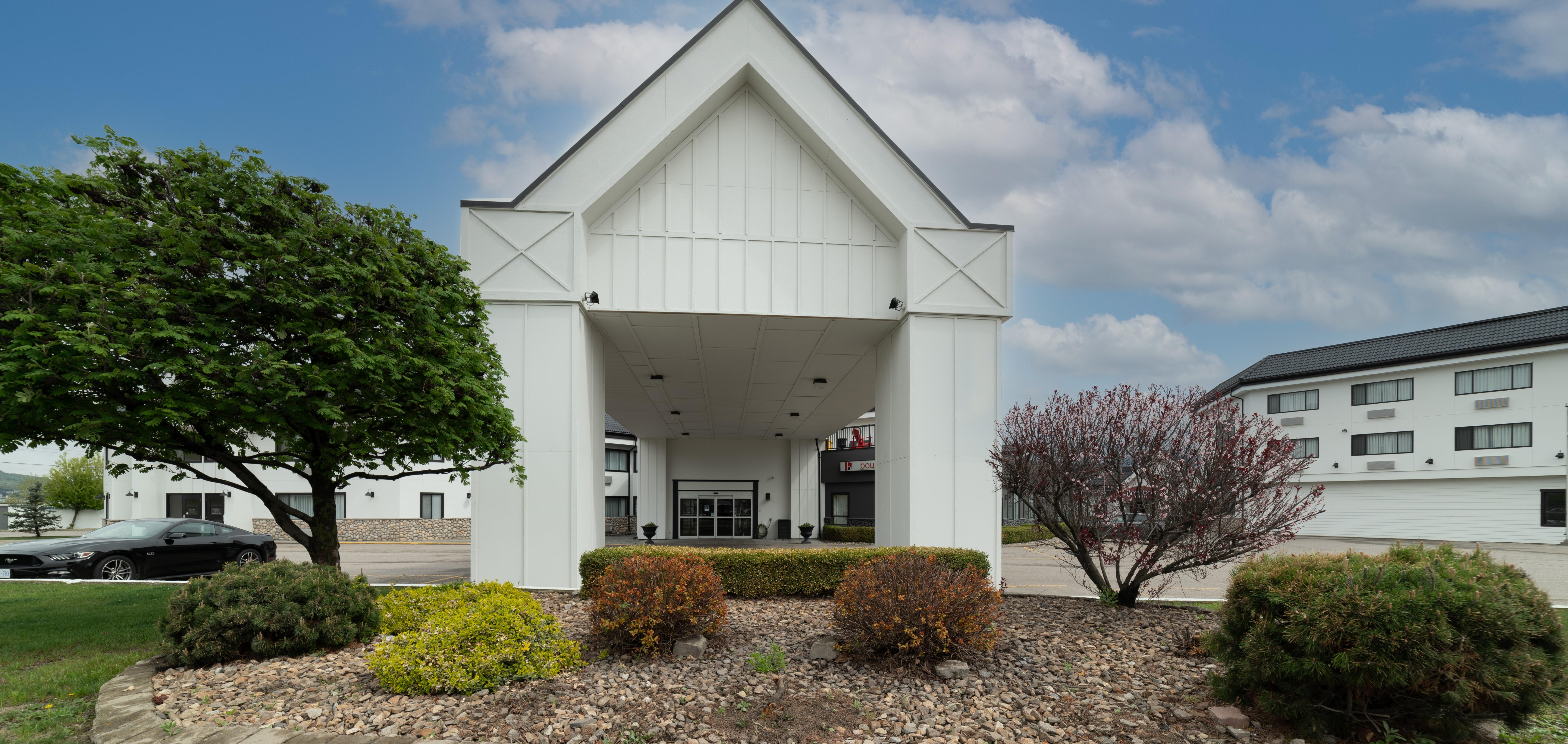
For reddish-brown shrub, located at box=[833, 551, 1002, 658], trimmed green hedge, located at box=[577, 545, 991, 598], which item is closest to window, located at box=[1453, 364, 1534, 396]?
trimmed green hedge, located at box=[577, 545, 991, 598]

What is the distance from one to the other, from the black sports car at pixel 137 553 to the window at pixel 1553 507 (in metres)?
44.1

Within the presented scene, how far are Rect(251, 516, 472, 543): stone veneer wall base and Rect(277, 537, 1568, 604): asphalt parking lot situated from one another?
1077 millimetres

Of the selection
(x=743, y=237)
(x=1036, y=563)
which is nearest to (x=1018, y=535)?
(x=1036, y=563)

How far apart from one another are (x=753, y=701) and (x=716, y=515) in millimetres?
26505

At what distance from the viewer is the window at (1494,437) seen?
101 ft

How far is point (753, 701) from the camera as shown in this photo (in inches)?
232

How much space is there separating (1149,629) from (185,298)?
10.8 metres

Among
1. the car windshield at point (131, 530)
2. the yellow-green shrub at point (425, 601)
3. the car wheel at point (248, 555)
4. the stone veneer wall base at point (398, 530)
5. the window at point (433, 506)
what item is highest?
the yellow-green shrub at point (425, 601)

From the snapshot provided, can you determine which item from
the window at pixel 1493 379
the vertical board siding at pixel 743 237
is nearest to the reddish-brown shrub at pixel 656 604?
the vertical board siding at pixel 743 237

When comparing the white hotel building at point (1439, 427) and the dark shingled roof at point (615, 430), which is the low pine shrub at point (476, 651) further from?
the white hotel building at point (1439, 427)

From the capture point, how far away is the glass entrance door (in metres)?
31.7

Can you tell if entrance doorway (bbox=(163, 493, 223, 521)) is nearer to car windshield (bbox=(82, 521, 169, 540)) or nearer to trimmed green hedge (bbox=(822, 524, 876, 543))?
car windshield (bbox=(82, 521, 169, 540))

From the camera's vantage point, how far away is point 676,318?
13.1 meters

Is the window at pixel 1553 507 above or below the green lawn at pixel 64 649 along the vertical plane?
below
